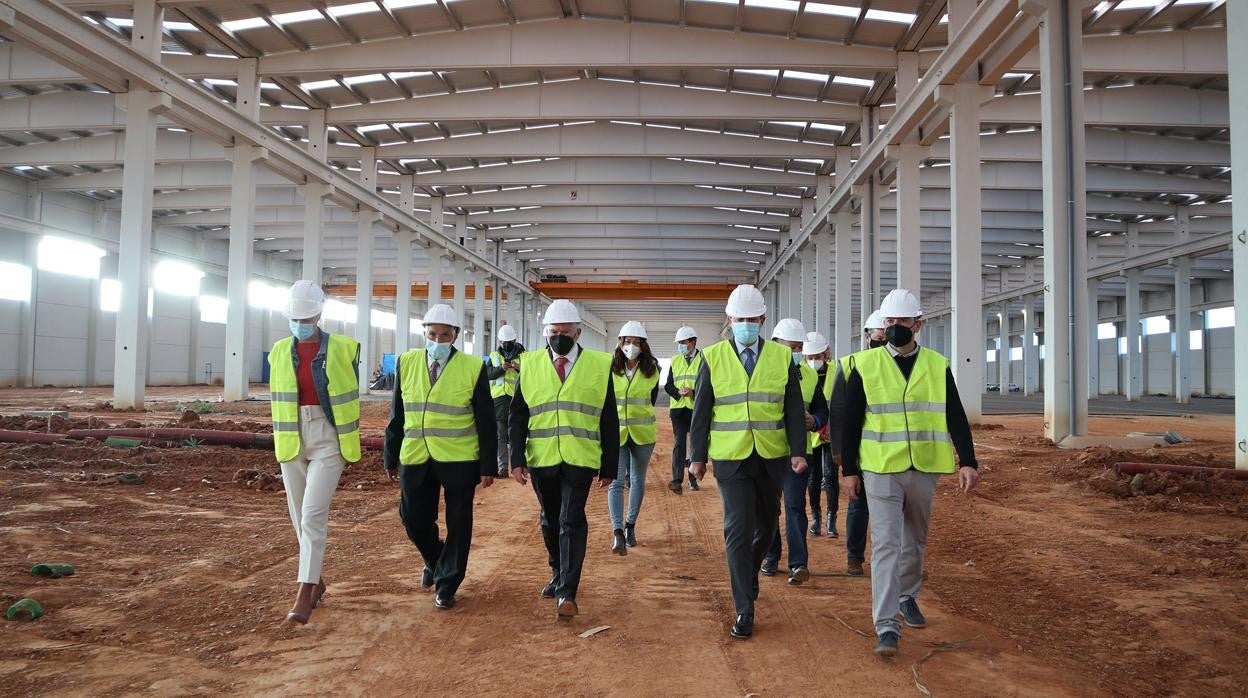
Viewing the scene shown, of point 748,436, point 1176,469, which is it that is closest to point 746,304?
point 748,436

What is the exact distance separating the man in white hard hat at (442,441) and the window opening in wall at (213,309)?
109ft

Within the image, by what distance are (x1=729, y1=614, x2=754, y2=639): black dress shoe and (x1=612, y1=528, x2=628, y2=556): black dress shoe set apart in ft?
6.80

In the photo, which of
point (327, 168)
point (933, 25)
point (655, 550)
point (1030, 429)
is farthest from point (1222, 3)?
point (327, 168)

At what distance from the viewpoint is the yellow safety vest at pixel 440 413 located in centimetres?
481

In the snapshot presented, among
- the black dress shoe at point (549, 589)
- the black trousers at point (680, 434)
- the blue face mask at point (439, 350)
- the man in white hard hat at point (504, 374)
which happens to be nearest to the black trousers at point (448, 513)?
the black dress shoe at point (549, 589)

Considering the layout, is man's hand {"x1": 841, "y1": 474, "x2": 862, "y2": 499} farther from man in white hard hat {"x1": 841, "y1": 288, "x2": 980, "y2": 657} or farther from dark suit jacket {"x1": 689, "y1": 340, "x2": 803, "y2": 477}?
dark suit jacket {"x1": 689, "y1": 340, "x2": 803, "y2": 477}

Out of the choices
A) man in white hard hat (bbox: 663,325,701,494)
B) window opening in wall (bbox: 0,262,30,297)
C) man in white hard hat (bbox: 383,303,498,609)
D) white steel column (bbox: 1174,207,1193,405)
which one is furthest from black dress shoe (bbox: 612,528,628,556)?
Answer: white steel column (bbox: 1174,207,1193,405)

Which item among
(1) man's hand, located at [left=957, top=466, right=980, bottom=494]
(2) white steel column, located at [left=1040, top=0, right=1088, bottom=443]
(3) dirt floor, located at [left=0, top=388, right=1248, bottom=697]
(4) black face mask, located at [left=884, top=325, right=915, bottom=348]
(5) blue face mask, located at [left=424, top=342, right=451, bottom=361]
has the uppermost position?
(2) white steel column, located at [left=1040, top=0, right=1088, bottom=443]

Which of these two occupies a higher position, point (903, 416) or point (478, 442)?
point (903, 416)

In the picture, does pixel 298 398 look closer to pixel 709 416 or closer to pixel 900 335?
pixel 709 416

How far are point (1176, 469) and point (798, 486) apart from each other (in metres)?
5.49

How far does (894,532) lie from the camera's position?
4.11 m

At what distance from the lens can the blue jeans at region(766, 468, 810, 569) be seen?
5.56m

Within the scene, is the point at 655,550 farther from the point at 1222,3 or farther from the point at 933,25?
the point at 1222,3
